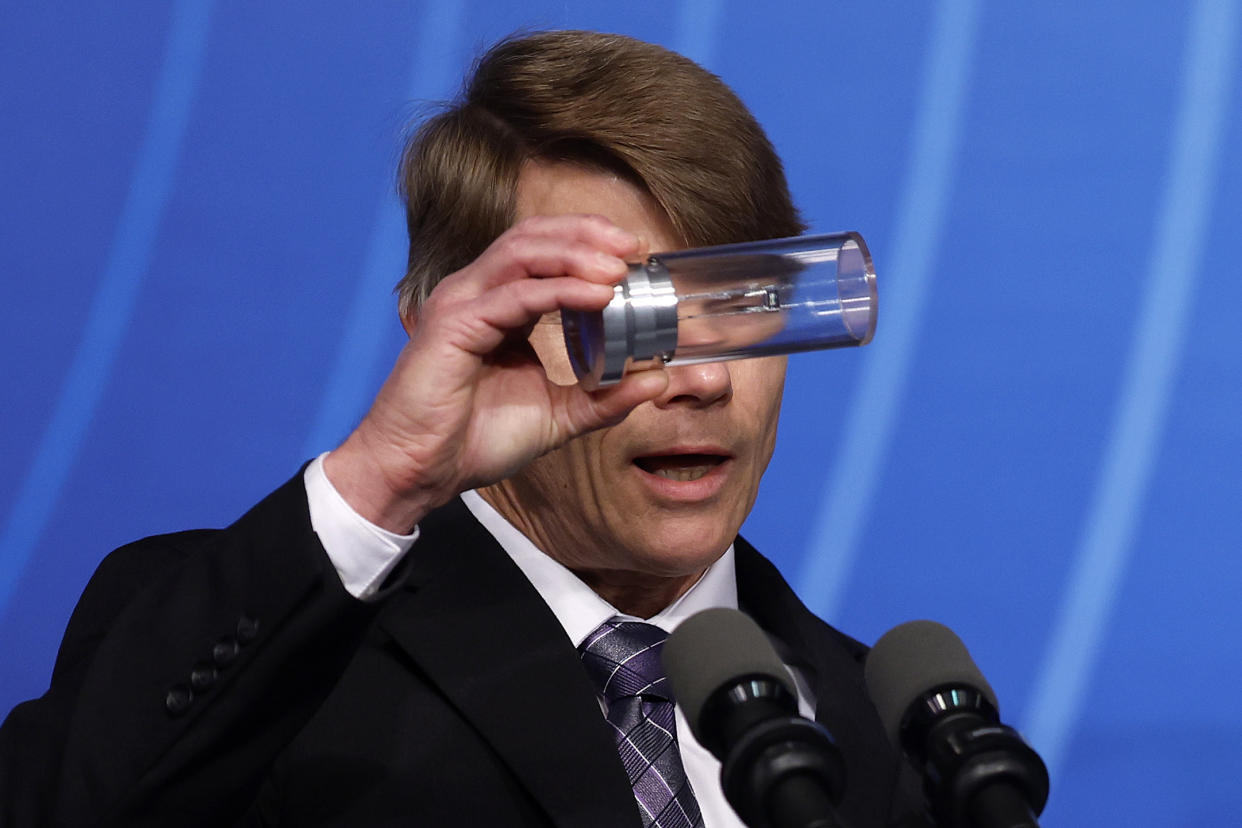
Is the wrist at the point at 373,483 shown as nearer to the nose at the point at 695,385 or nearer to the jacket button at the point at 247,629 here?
the jacket button at the point at 247,629

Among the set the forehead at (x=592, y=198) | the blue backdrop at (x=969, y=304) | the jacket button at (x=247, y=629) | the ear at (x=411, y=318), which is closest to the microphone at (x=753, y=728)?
the jacket button at (x=247, y=629)

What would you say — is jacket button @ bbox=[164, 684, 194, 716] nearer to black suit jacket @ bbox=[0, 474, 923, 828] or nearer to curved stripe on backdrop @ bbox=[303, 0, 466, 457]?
black suit jacket @ bbox=[0, 474, 923, 828]

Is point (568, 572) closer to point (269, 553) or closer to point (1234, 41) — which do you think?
point (269, 553)

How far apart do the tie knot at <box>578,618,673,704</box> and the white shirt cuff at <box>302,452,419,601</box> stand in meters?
0.42

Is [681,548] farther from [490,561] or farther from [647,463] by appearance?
[490,561]

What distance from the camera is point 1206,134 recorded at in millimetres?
2295

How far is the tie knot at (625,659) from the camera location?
1482 mm

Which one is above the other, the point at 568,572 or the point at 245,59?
the point at 245,59

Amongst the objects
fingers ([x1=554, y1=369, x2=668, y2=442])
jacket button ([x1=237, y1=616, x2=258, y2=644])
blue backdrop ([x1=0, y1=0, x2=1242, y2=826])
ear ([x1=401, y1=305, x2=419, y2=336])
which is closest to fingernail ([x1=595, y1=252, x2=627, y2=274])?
fingers ([x1=554, y1=369, x2=668, y2=442])

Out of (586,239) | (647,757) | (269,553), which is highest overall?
(586,239)

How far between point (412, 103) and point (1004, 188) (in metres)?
0.92

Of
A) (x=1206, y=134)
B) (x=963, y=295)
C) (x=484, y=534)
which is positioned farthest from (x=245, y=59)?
(x=1206, y=134)

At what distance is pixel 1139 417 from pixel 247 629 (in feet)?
5.35

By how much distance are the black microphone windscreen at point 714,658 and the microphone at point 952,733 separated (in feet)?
0.32
